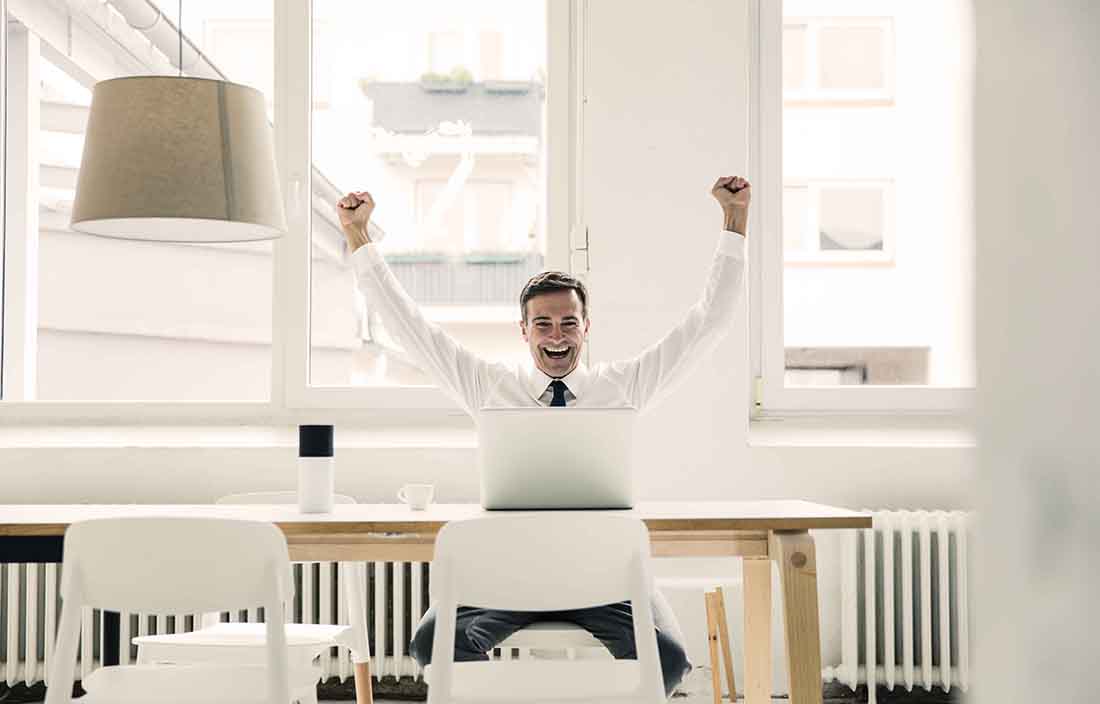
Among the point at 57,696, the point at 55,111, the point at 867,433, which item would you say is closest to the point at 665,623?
the point at 57,696

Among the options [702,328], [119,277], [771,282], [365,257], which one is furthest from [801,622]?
[119,277]

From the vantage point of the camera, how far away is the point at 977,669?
213 millimetres

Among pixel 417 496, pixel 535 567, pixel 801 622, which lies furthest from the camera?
pixel 417 496

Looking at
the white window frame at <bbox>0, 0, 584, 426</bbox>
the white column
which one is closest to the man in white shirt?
the white window frame at <bbox>0, 0, 584, 426</bbox>

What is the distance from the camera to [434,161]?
4207 mm

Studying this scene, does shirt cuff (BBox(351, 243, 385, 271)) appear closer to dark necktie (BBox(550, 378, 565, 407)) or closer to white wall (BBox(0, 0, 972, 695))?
dark necktie (BBox(550, 378, 565, 407))

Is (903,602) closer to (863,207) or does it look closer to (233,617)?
(863,207)

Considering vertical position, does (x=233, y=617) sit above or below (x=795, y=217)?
below

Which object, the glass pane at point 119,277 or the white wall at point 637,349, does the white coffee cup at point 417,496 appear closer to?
the white wall at point 637,349

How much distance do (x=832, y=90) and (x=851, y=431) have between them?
1.23m

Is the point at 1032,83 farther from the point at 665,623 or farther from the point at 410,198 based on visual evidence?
the point at 410,198

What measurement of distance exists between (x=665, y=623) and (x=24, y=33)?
332cm

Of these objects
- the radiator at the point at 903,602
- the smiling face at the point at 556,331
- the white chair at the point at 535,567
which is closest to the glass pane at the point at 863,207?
the radiator at the point at 903,602

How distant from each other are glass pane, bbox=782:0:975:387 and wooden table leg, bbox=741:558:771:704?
5.20 ft
